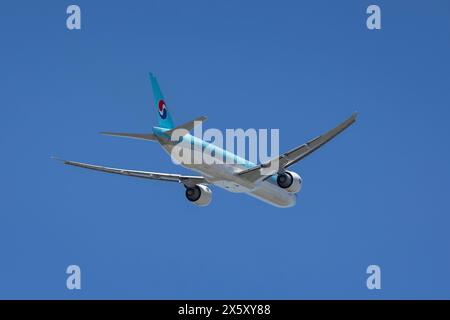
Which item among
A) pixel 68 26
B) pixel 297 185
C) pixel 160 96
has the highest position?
pixel 68 26

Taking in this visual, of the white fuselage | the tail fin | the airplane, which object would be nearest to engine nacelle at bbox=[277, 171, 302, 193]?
the airplane

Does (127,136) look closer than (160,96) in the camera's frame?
Yes

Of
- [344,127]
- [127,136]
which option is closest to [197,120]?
[127,136]

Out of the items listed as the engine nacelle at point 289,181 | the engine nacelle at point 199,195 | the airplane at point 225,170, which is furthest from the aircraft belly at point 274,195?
the engine nacelle at point 199,195

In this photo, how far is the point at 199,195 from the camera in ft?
206

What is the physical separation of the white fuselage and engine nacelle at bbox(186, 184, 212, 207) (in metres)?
2.80

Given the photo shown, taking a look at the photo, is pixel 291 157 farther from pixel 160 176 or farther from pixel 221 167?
pixel 160 176

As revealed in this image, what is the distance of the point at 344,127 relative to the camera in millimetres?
51938

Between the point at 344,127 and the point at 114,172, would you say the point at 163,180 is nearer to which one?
the point at 114,172

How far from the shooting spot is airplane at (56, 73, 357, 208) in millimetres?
54688

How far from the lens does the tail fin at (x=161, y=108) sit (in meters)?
56.0

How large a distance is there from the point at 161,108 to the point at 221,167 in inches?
197

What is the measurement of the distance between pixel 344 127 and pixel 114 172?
16.7m

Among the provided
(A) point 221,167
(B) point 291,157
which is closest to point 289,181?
(B) point 291,157
